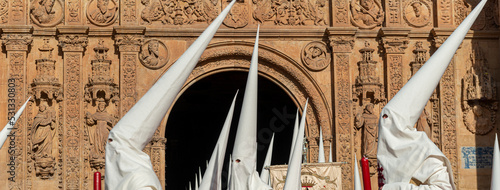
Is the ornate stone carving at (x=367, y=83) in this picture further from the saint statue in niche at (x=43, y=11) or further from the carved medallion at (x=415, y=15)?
the saint statue in niche at (x=43, y=11)

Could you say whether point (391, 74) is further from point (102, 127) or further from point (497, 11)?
point (102, 127)

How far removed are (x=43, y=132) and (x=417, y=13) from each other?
737cm

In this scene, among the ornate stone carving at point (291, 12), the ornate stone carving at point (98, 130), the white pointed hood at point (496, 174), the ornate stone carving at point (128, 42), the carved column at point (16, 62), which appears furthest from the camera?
the ornate stone carving at point (291, 12)

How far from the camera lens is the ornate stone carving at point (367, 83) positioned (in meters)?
17.7

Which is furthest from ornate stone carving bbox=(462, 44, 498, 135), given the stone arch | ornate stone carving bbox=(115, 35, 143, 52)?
ornate stone carving bbox=(115, 35, 143, 52)

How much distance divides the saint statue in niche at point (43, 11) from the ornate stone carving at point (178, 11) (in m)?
1.70

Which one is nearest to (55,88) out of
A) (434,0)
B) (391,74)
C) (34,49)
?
(34,49)

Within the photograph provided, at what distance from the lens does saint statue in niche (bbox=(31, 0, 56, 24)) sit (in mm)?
17344

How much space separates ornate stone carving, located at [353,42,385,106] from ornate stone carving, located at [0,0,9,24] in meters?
6.60

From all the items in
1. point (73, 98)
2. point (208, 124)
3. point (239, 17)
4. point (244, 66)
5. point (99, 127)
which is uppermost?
point (239, 17)

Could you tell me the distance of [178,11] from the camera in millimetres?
17672

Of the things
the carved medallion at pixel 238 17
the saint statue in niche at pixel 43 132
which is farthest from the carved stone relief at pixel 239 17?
the saint statue in niche at pixel 43 132

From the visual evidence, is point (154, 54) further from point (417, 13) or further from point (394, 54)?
point (417, 13)

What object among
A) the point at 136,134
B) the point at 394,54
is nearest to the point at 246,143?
the point at 136,134
